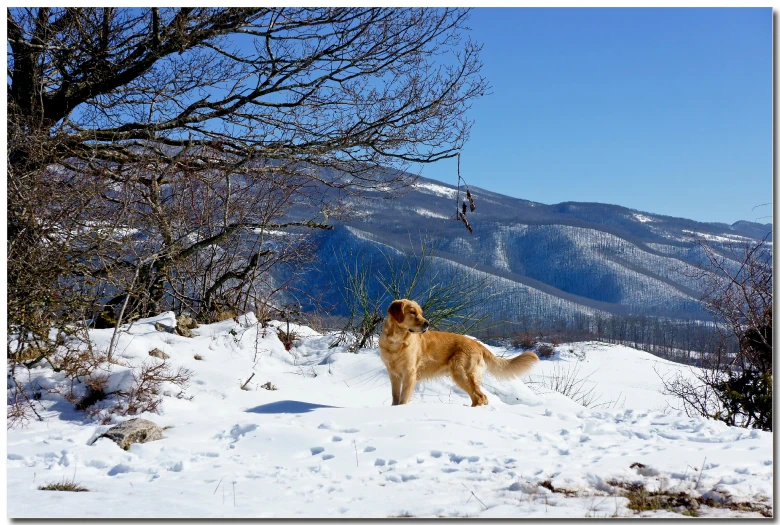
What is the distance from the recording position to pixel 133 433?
16.2ft

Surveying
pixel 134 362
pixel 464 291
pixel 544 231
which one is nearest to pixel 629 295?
pixel 544 231

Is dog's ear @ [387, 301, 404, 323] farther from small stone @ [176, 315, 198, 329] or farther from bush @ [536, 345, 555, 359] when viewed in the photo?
bush @ [536, 345, 555, 359]

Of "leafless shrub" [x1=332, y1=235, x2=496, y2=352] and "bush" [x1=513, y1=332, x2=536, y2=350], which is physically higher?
"leafless shrub" [x1=332, y1=235, x2=496, y2=352]

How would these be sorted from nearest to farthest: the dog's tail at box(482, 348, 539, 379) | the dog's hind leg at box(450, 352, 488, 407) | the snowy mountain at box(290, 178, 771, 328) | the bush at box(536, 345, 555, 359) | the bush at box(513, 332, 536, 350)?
the dog's hind leg at box(450, 352, 488, 407), the dog's tail at box(482, 348, 539, 379), the bush at box(513, 332, 536, 350), the bush at box(536, 345, 555, 359), the snowy mountain at box(290, 178, 771, 328)

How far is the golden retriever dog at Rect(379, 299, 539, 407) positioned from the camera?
6266 millimetres

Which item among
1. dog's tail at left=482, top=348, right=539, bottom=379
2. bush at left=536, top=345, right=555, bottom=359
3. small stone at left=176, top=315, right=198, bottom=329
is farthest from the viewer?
bush at left=536, top=345, right=555, bottom=359

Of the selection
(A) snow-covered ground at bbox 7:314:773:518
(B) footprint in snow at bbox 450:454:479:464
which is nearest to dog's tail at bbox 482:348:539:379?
(A) snow-covered ground at bbox 7:314:773:518

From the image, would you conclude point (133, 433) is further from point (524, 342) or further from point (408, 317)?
point (524, 342)

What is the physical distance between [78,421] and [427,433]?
3.18m

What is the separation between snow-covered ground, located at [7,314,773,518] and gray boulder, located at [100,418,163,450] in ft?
0.32

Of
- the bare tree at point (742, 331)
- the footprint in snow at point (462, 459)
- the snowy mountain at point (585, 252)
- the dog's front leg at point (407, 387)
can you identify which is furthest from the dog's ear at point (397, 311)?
the snowy mountain at point (585, 252)

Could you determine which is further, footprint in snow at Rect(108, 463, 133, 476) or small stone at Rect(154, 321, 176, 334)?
small stone at Rect(154, 321, 176, 334)

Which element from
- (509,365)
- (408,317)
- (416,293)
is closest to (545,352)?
(416,293)

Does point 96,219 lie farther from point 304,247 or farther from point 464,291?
point 464,291
